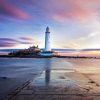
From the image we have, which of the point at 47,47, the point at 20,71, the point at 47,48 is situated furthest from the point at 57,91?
the point at 47,48

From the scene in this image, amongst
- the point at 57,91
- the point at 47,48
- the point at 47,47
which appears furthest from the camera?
the point at 47,48

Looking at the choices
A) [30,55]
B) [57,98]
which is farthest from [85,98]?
[30,55]

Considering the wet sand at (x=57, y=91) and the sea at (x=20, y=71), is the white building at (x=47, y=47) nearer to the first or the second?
the sea at (x=20, y=71)

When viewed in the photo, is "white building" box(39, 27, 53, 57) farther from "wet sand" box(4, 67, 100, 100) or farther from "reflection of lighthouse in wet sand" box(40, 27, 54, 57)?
"wet sand" box(4, 67, 100, 100)

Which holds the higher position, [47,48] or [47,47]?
[47,47]

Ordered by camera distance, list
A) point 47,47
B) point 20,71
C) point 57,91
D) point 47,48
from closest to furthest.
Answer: point 57,91
point 20,71
point 47,47
point 47,48

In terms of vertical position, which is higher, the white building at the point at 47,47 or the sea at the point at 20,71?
the white building at the point at 47,47

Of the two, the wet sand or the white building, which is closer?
the wet sand

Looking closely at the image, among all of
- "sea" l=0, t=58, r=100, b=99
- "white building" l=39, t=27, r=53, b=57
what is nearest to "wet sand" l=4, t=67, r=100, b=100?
"sea" l=0, t=58, r=100, b=99

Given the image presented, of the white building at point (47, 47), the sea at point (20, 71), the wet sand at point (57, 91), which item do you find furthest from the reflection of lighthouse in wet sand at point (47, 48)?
the wet sand at point (57, 91)

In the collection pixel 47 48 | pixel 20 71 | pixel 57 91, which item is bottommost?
pixel 20 71

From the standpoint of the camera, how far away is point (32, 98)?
26.5ft

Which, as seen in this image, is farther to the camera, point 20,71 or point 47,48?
point 47,48

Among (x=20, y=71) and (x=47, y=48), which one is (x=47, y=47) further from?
(x=20, y=71)
